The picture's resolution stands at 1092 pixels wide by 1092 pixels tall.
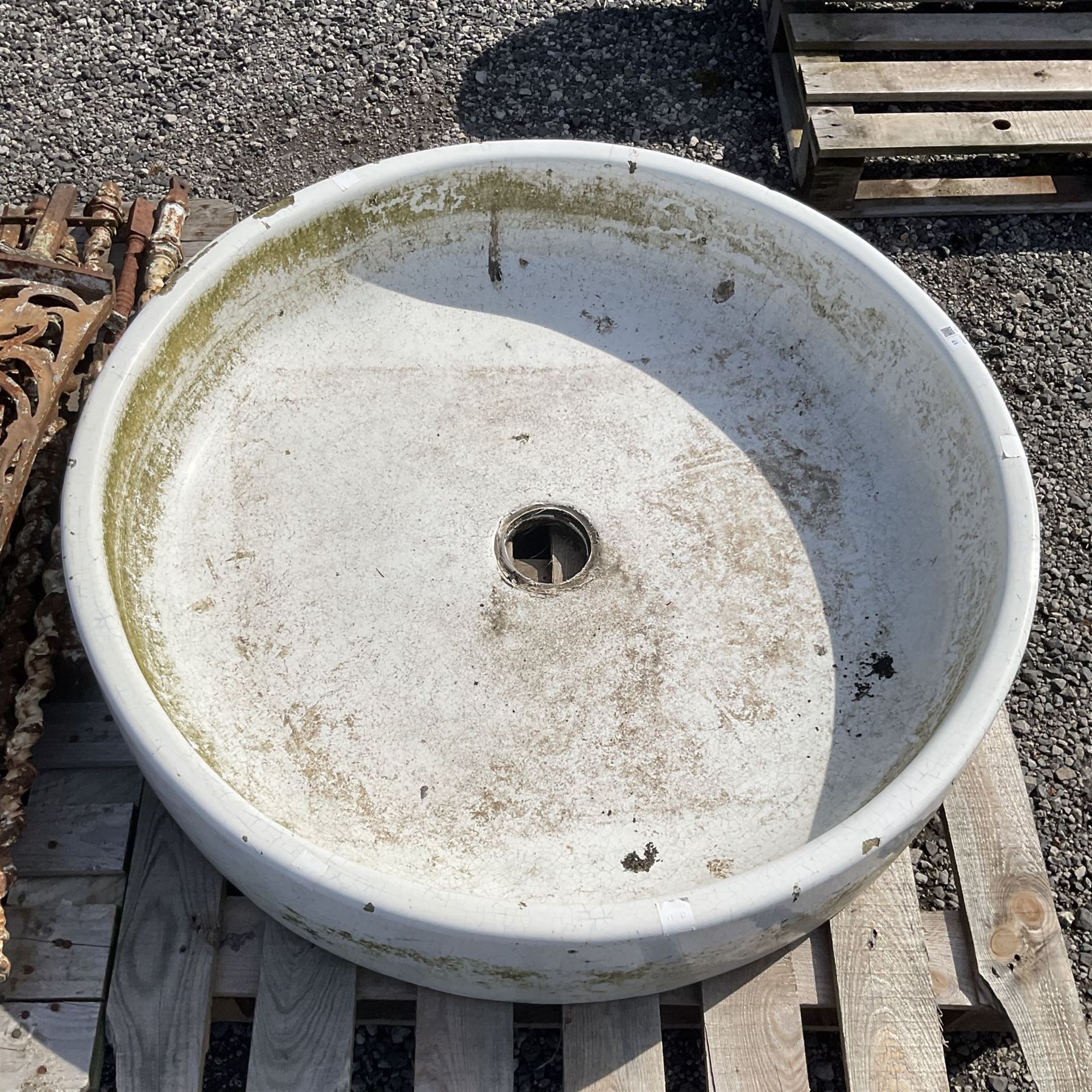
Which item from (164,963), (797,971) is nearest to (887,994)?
(797,971)

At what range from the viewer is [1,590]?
2.37 metres

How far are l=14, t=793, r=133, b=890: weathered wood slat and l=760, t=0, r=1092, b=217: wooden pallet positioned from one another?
2980mm

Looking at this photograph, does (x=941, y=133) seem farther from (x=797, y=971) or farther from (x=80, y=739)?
(x=80, y=739)

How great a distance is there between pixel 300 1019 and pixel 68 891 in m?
0.56

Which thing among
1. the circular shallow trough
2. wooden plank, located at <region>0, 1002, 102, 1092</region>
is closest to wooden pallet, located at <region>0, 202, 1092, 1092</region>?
wooden plank, located at <region>0, 1002, 102, 1092</region>

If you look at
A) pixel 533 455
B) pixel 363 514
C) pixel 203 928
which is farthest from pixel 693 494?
pixel 203 928

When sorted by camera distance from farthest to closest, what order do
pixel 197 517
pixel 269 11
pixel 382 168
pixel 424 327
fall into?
pixel 269 11
pixel 424 327
pixel 382 168
pixel 197 517

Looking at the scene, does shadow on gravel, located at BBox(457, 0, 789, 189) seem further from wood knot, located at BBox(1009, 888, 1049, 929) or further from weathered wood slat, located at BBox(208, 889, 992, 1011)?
weathered wood slat, located at BBox(208, 889, 992, 1011)

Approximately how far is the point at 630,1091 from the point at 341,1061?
21.7 inches

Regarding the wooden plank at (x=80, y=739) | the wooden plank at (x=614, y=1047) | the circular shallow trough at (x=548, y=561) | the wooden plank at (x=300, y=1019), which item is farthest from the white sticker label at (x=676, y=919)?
the wooden plank at (x=80, y=739)

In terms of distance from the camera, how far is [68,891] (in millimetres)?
2150

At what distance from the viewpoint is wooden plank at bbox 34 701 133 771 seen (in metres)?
2.30

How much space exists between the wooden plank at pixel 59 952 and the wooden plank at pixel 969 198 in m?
3.22

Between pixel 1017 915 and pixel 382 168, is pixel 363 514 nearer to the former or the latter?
pixel 382 168
